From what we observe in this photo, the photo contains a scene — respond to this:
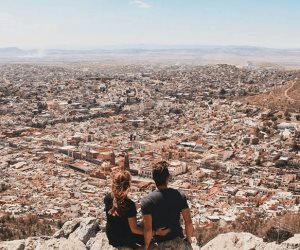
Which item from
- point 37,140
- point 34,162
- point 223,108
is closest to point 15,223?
point 34,162

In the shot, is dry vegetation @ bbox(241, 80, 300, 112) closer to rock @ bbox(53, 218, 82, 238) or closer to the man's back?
rock @ bbox(53, 218, 82, 238)

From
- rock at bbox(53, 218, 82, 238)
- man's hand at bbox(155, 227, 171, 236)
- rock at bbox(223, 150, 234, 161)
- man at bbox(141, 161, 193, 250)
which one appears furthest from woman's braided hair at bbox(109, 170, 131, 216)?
rock at bbox(223, 150, 234, 161)

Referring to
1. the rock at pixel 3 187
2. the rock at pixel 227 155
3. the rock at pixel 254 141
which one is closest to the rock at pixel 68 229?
the rock at pixel 3 187

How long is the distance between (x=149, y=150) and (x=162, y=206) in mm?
33212

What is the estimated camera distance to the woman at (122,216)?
4.50m

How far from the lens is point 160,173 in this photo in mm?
4621

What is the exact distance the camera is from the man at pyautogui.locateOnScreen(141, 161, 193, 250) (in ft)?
15.3

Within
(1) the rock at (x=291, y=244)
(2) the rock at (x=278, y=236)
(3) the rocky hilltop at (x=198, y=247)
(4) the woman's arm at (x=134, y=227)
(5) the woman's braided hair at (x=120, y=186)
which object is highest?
(5) the woman's braided hair at (x=120, y=186)

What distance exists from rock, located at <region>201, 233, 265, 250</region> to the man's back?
2.26 metres

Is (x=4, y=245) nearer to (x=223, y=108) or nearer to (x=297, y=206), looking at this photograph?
(x=297, y=206)

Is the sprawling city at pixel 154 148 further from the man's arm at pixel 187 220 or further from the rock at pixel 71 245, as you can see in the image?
the man's arm at pixel 187 220

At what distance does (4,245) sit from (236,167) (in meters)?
25.1

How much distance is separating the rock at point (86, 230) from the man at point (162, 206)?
3.41m

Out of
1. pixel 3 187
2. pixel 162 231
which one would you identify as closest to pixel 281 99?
pixel 3 187
